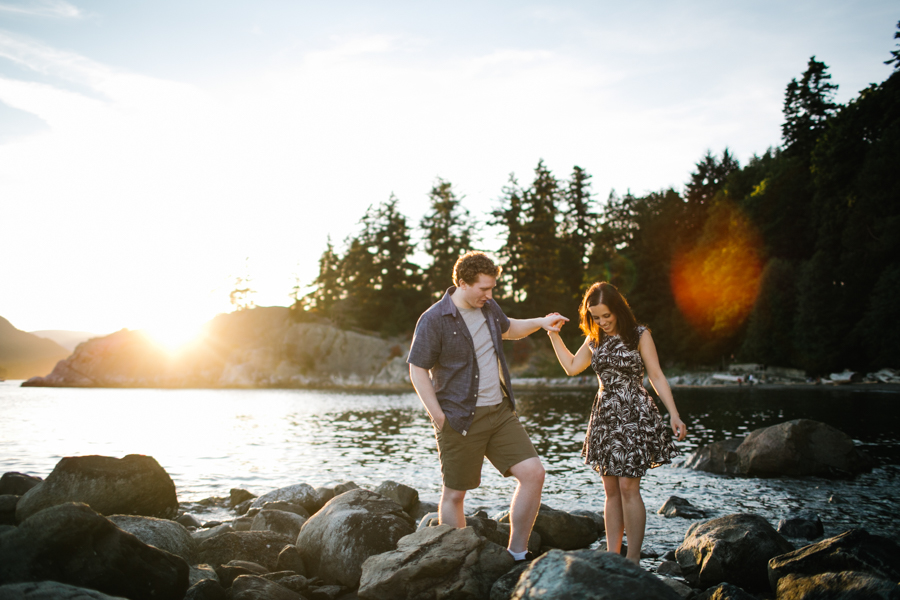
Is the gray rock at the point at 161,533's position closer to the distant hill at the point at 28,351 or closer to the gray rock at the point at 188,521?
the gray rock at the point at 188,521

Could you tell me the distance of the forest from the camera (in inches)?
1494

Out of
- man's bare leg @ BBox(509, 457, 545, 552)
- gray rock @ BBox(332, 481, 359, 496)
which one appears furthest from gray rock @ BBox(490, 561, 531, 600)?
gray rock @ BBox(332, 481, 359, 496)

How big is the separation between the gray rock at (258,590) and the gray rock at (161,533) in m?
1.07

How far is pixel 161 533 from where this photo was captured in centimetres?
535

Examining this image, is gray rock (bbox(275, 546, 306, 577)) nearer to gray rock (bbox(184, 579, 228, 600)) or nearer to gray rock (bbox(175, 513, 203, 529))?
gray rock (bbox(184, 579, 228, 600))

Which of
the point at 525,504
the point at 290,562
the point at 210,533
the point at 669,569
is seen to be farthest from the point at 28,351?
the point at 669,569

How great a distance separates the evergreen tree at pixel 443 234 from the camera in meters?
57.8

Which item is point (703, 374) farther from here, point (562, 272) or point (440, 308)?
point (440, 308)

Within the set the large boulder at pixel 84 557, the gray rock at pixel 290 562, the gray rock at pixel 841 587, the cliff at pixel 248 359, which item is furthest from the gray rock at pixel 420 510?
the cliff at pixel 248 359

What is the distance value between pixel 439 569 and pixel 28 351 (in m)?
62.9

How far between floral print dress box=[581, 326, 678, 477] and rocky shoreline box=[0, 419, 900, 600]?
91 cm

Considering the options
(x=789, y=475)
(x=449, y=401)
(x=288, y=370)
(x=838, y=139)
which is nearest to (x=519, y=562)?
(x=449, y=401)

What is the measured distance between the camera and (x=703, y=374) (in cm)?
4900

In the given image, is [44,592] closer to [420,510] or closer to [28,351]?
[420,510]
